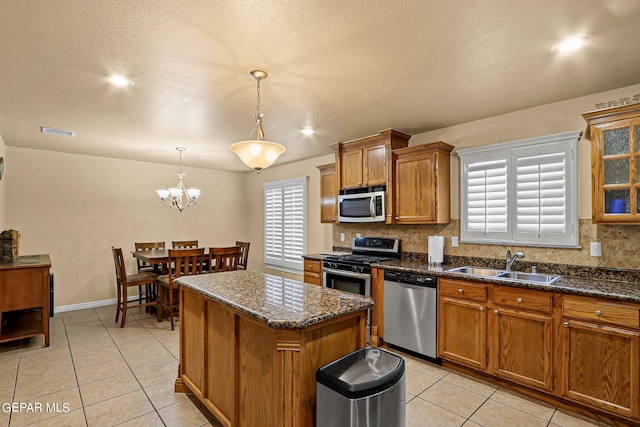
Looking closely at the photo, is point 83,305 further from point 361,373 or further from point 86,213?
point 361,373

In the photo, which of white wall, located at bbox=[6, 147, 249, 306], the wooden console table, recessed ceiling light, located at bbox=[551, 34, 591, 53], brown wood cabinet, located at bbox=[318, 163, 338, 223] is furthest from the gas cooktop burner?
white wall, located at bbox=[6, 147, 249, 306]

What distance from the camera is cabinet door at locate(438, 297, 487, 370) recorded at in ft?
9.44

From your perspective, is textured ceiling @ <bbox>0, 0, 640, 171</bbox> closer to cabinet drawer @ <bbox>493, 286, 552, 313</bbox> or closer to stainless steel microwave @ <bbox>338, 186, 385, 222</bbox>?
stainless steel microwave @ <bbox>338, 186, 385, 222</bbox>

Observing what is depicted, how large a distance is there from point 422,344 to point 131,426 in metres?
2.55

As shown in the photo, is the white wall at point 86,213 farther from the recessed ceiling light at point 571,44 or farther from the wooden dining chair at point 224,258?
the recessed ceiling light at point 571,44

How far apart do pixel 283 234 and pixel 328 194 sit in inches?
→ 64.8

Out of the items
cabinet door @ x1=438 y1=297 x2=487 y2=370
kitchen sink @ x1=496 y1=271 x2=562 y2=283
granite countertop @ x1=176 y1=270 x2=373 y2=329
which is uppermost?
granite countertop @ x1=176 y1=270 x2=373 y2=329

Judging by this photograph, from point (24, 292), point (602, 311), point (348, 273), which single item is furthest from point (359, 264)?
Answer: point (24, 292)

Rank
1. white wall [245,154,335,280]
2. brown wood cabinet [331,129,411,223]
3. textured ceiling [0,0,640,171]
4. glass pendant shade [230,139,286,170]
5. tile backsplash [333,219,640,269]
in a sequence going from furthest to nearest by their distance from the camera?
white wall [245,154,335,280] → brown wood cabinet [331,129,411,223] → tile backsplash [333,219,640,269] → glass pendant shade [230,139,286,170] → textured ceiling [0,0,640,171]

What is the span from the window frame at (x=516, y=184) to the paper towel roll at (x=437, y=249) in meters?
0.23

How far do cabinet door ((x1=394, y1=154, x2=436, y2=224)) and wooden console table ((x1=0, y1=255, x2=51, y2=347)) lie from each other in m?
4.01

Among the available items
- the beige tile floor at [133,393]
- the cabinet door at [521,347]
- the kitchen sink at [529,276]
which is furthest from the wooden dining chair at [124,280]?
the kitchen sink at [529,276]

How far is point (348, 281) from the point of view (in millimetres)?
3965

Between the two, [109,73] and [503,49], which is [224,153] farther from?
[503,49]
